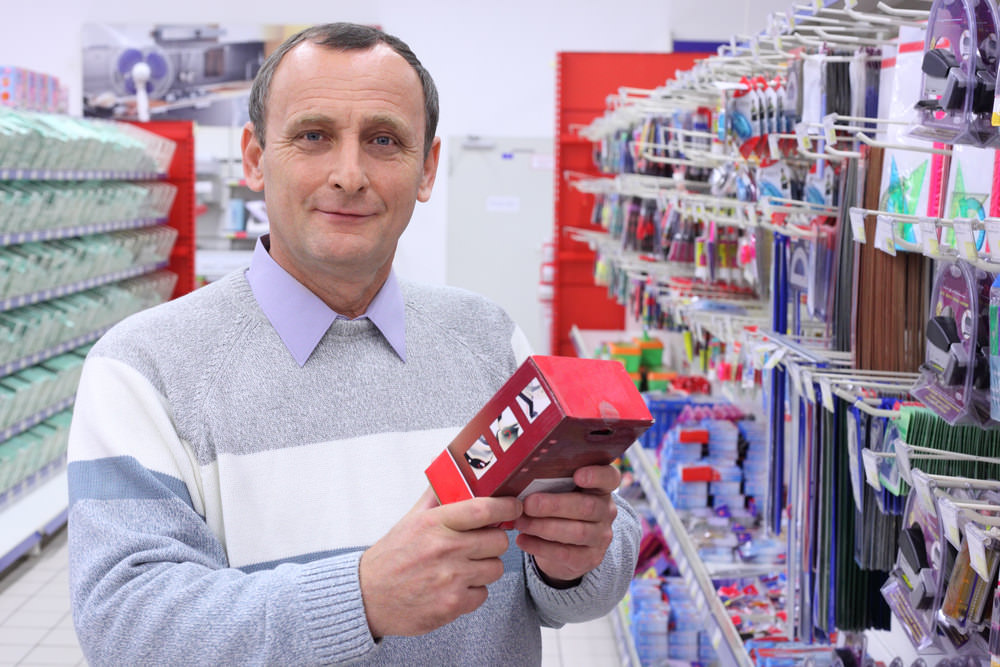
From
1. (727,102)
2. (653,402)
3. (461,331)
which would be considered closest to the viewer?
(461,331)

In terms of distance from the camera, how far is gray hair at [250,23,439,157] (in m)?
1.39

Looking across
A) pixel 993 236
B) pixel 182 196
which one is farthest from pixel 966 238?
pixel 182 196

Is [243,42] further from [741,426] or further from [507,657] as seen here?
[507,657]

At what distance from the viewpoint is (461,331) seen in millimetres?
1588

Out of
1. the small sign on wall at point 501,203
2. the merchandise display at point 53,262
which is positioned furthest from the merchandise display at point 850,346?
the small sign on wall at point 501,203

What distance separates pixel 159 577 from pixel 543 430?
46 cm

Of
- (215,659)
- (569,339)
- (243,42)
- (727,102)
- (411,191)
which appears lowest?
(569,339)

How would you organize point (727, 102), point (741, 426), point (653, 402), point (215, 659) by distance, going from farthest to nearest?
point (653, 402) → point (741, 426) → point (727, 102) → point (215, 659)

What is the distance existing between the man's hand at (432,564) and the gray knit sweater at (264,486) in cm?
3

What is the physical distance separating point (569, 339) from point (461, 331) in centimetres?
598

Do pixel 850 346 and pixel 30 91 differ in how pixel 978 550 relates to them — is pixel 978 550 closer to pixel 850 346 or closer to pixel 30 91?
pixel 850 346

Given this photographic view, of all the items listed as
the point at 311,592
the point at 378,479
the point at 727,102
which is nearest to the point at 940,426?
the point at 378,479

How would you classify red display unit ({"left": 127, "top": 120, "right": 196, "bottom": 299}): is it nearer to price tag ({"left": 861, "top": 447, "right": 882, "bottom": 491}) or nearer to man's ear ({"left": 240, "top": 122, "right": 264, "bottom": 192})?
man's ear ({"left": 240, "top": 122, "right": 264, "bottom": 192})

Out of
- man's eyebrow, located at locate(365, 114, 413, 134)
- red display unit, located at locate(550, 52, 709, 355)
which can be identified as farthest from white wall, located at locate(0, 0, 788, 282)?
man's eyebrow, located at locate(365, 114, 413, 134)
